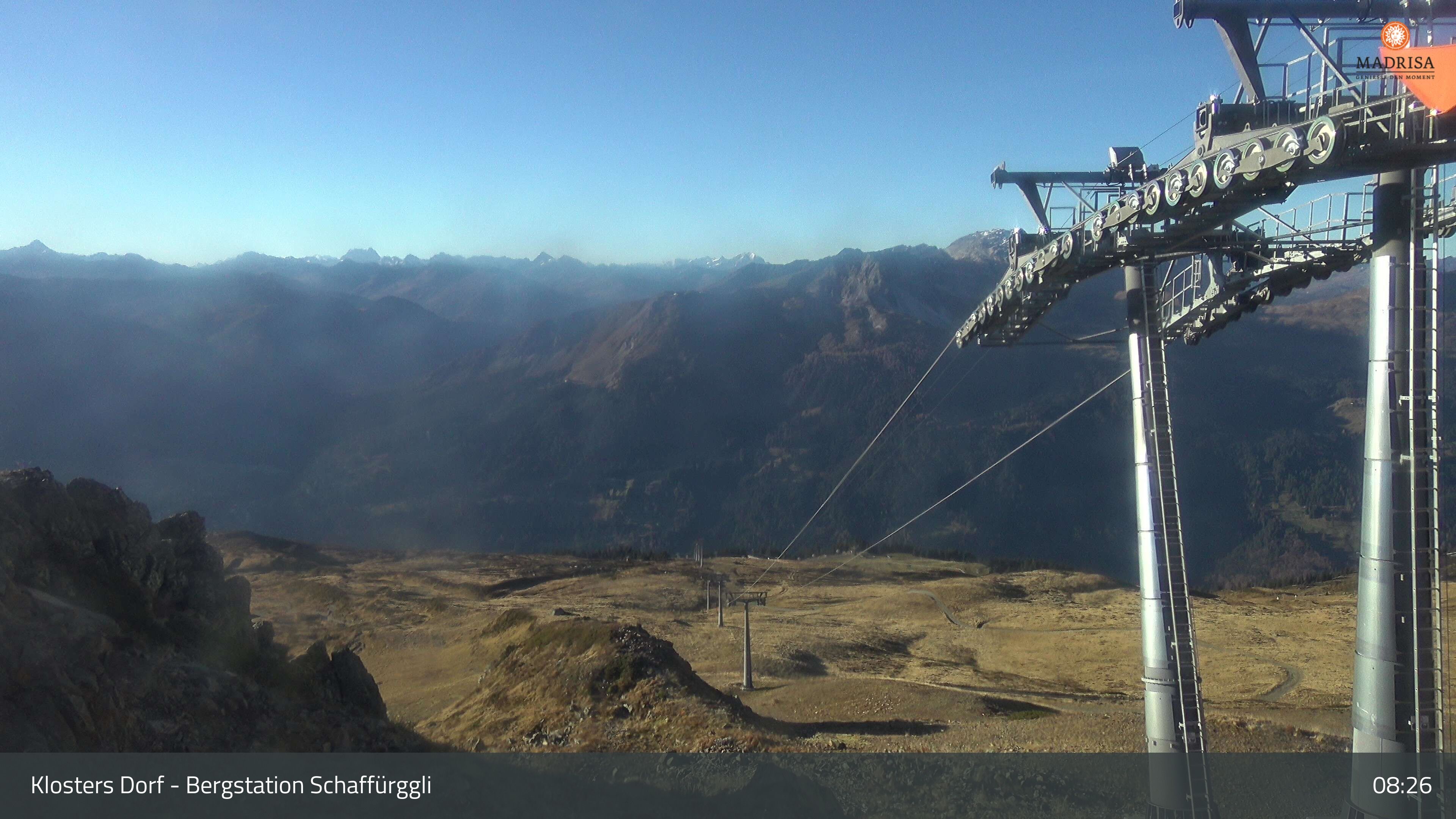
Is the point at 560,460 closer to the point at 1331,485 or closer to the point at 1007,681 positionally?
the point at 1331,485

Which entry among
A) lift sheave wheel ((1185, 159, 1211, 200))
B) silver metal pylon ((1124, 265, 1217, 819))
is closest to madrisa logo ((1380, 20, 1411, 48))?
lift sheave wheel ((1185, 159, 1211, 200))

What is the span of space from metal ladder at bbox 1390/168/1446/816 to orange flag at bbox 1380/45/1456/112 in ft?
3.04

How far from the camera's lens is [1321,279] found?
11.5m

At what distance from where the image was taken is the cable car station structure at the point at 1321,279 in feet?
25.8

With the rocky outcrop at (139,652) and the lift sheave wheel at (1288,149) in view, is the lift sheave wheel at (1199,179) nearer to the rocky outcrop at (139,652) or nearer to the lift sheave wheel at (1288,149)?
the lift sheave wheel at (1288,149)

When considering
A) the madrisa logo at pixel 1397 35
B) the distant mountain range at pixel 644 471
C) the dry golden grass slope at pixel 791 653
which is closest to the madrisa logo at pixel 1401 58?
the madrisa logo at pixel 1397 35

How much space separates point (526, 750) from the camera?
18.1 m

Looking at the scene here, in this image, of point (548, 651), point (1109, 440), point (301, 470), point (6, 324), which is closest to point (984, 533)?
point (1109, 440)

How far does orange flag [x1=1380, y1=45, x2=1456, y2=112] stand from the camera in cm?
722

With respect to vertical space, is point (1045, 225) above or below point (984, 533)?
above

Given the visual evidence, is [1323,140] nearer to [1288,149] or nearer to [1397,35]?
[1288,149]

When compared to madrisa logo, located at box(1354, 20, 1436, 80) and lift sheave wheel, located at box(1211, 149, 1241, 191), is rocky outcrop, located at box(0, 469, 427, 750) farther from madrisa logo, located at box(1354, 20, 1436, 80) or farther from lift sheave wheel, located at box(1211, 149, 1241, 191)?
madrisa logo, located at box(1354, 20, 1436, 80)

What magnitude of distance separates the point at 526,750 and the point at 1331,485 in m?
181

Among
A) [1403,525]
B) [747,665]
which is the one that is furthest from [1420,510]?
[747,665]
